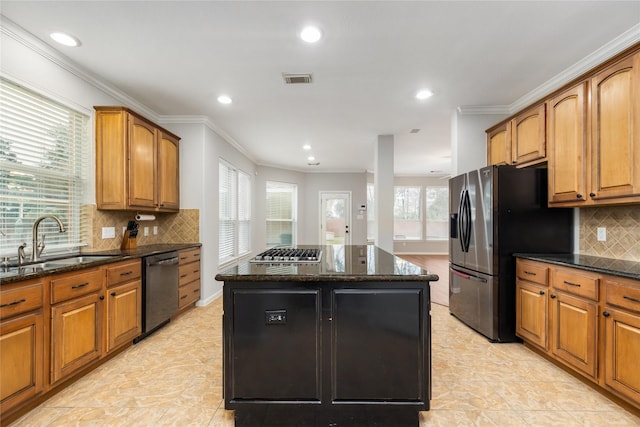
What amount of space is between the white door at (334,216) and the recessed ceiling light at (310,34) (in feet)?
21.2

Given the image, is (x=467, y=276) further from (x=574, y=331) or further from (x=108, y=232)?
(x=108, y=232)

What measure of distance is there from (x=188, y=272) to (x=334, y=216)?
5.43 m

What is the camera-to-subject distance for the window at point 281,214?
7961 millimetres

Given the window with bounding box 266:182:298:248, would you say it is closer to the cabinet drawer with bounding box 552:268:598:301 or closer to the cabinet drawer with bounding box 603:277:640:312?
the cabinet drawer with bounding box 552:268:598:301

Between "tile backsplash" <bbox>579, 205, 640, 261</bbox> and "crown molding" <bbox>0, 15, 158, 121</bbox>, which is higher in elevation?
"crown molding" <bbox>0, 15, 158, 121</bbox>

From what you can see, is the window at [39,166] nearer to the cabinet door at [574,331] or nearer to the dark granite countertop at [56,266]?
the dark granite countertop at [56,266]

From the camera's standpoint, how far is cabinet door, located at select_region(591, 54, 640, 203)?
2043 mm

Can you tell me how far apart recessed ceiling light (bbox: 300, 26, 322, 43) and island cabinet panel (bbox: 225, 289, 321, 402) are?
1.94 m

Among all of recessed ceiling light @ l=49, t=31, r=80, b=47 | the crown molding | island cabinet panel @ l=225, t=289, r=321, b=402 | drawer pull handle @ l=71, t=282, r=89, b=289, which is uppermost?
recessed ceiling light @ l=49, t=31, r=80, b=47

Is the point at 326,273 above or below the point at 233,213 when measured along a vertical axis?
below

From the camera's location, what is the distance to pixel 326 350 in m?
1.73

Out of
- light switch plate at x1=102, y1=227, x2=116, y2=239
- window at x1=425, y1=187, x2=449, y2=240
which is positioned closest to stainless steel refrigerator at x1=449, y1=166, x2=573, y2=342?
light switch plate at x1=102, y1=227, x2=116, y2=239

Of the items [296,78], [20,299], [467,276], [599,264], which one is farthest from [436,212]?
[20,299]

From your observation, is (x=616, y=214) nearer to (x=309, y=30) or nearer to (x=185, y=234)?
(x=309, y=30)
